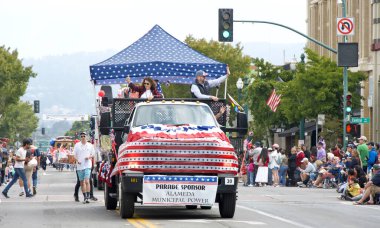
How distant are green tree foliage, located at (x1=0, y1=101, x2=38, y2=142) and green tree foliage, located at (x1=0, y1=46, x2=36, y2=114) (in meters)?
22.2

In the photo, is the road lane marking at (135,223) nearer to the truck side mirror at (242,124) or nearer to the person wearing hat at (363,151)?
the truck side mirror at (242,124)

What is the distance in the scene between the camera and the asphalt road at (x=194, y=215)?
1975 cm

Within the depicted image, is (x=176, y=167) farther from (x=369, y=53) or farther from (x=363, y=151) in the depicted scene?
(x=369, y=53)

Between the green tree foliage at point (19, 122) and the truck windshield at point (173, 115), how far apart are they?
85.9m

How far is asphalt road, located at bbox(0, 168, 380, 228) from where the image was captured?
19.8m

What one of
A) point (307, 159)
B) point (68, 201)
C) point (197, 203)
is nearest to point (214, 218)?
point (197, 203)

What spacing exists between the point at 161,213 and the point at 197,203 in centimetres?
272

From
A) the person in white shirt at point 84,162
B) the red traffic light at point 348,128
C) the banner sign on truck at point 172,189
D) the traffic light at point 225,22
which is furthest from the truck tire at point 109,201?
the red traffic light at point 348,128

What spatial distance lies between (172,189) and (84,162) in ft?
25.9

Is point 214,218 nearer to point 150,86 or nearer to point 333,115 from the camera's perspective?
point 150,86

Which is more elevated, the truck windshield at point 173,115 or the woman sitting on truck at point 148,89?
the woman sitting on truck at point 148,89

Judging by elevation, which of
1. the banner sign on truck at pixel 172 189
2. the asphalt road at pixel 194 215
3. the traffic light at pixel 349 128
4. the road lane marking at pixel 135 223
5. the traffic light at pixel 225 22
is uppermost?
the traffic light at pixel 225 22

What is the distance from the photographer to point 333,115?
60.8m

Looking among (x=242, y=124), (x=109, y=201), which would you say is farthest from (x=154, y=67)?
(x=242, y=124)
